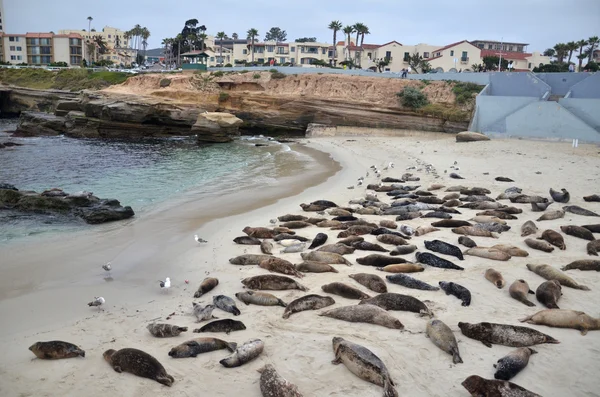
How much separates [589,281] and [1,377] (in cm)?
1031

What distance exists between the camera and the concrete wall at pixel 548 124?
95.7 feet

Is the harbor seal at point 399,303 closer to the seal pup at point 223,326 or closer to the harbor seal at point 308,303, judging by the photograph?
the harbor seal at point 308,303

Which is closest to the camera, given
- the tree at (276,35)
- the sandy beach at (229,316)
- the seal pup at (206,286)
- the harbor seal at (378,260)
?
the sandy beach at (229,316)

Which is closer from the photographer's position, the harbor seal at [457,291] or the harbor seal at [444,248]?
the harbor seal at [457,291]

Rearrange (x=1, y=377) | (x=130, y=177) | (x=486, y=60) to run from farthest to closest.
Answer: (x=486, y=60), (x=130, y=177), (x=1, y=377)

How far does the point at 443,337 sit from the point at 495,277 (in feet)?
9.89

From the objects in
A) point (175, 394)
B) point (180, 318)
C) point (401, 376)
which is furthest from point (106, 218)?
point (401, 376)

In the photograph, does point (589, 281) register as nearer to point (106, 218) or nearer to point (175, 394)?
point (175, 394)

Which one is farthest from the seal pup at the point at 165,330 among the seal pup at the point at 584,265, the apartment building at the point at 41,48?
the apartment building at the point at 41,48

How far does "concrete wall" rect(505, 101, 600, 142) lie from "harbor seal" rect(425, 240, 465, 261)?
23.9 m

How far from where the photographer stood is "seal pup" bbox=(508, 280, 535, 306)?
26.5 feet

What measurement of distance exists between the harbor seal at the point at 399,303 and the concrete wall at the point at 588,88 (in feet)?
106

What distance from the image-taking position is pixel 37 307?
870cm

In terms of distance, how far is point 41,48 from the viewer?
9912 centimetres
